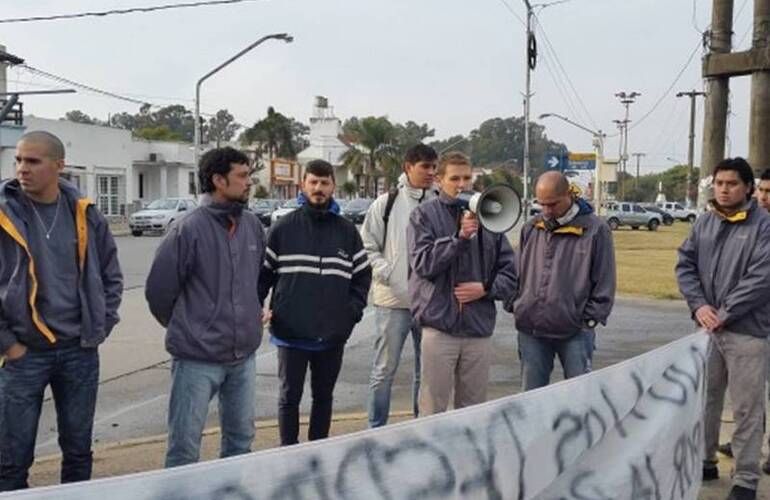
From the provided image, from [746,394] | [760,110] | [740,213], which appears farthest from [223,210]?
[760,110]

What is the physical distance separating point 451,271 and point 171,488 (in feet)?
8.91

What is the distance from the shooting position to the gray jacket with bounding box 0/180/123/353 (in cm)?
365

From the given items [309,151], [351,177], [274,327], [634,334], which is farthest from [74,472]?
[309,151]

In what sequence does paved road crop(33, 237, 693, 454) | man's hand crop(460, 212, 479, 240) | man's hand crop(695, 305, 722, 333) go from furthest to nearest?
paved road crop(33, 237, 693, 454) → man's hand crop(695, 305, 722, 333) → man's hand crop(460, 212, 479, 240)

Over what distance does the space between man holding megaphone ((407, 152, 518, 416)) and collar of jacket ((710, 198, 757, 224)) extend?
1172mm

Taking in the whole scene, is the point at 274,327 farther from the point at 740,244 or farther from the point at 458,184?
the point at 740,244

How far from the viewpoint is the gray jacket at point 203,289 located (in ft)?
13.1

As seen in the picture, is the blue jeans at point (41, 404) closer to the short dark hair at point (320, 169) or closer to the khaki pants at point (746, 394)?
the short dark hair at point (320, 169)

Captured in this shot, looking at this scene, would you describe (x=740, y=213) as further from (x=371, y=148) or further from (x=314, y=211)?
(x=371, y=148)

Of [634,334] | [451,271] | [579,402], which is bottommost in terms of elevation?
[634,334]

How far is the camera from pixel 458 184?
15.2ft

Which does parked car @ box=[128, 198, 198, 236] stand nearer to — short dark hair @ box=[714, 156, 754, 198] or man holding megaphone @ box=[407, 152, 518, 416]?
man holding megaphone @ box=[407, 152, 518, 416]

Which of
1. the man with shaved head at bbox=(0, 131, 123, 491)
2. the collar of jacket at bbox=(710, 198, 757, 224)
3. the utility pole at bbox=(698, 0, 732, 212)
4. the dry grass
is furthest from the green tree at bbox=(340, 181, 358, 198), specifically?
the man with shaved head at bbox=(0, 131, 123, 491)

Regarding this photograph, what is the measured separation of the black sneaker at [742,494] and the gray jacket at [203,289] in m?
2.70
